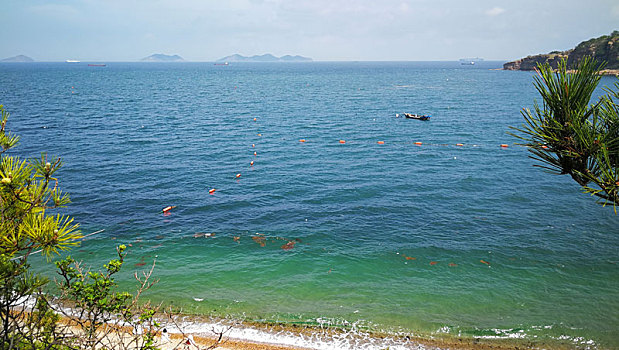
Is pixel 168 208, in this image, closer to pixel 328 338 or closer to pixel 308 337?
pixel 308 337

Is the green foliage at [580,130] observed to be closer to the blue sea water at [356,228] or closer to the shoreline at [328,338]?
the shoreline at [328,338]

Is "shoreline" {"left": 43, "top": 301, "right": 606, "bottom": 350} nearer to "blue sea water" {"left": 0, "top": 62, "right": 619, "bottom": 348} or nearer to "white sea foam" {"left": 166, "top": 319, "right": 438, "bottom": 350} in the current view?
"white sea foam" {"left": 166, "top": 319, "right": 438, "bottom": 350}

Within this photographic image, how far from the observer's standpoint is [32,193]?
254 inches

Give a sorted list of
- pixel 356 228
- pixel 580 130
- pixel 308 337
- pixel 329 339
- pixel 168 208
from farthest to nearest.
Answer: pixel 168 208, pixel 356 228, pixel 308 337, pixel 329 339, pixel 580 130

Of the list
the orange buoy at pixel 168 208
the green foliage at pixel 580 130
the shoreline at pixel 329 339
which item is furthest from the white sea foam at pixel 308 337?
the orange buoy at pixel 168 208

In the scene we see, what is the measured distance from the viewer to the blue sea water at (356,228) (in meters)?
18.5

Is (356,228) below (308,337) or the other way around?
the other way around

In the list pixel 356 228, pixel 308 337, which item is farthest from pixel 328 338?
pixel 356 228

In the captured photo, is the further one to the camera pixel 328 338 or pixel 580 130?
pixel 328 338

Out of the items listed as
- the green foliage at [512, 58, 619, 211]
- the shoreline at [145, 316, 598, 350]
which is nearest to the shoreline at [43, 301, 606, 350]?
the shoreline at [145, 316, 598, 350]

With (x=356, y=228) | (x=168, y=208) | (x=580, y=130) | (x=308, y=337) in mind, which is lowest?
(x=308, y=337)

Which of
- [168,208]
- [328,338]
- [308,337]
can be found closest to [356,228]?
[328,338]

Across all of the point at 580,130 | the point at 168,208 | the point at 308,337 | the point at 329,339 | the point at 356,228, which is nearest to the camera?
the point at 580,130

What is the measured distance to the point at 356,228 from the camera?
27.2 m
